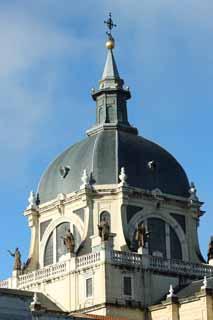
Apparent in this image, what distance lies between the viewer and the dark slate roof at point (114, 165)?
111250 millimetres

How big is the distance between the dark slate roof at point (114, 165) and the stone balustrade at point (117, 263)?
7.98 metres

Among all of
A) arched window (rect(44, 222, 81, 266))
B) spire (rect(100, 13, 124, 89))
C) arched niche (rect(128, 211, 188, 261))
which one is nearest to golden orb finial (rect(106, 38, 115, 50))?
spire (rect(100, 13, 124, 89))

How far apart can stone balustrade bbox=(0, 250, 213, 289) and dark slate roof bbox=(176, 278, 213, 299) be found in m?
3.65

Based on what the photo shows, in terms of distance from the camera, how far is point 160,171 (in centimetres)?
11312

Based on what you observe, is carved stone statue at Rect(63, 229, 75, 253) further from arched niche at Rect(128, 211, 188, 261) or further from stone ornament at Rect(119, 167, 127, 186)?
stone ornament at Rect(119, 167, 127, 186)

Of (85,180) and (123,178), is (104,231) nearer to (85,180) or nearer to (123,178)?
(123,178)

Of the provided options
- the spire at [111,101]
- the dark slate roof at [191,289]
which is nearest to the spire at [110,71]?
the spire at [111,101]

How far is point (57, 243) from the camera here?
112688mm

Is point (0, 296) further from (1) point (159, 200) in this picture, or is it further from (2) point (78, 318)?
(1) point (159, 200)

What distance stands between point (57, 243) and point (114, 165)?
942cm

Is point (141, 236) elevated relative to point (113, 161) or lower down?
lower down

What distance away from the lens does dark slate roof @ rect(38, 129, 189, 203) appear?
11125cm

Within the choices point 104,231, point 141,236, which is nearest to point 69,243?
point 104,231

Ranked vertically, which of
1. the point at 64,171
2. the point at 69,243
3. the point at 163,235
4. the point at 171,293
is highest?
the point at 64,171
